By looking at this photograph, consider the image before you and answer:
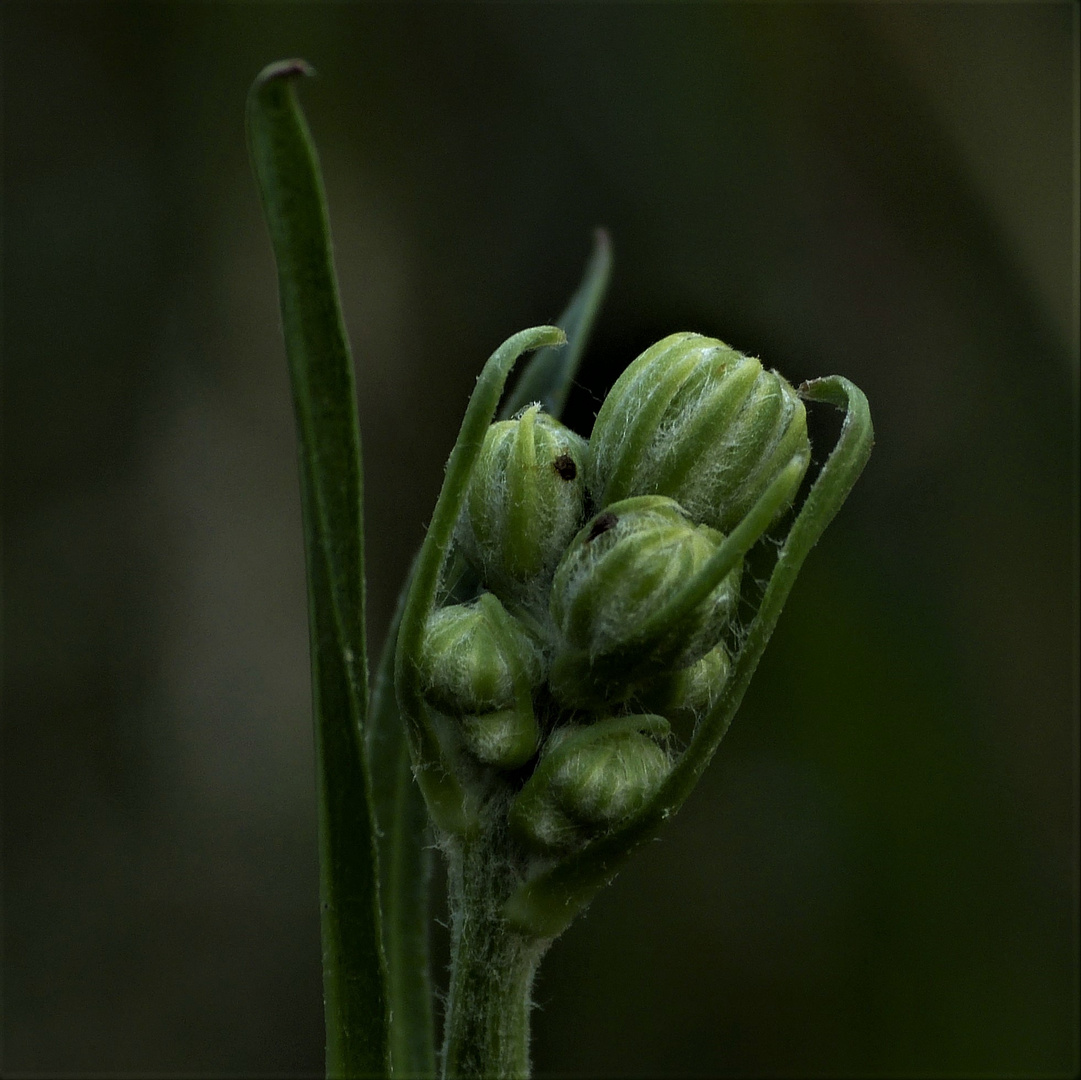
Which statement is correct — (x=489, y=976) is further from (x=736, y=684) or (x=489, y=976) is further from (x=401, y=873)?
(x=736, y=684)

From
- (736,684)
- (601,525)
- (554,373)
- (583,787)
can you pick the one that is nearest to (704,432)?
(601,525)

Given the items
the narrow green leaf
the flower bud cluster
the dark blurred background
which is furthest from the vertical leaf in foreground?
the dark blurred background

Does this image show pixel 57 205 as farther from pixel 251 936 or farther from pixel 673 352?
pixel 673 352

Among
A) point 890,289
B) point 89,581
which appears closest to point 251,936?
point 89,581

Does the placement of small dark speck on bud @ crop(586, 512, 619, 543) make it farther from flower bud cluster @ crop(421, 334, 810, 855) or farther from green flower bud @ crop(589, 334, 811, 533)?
green flower bud @ crop(589, 334, 811, 533)

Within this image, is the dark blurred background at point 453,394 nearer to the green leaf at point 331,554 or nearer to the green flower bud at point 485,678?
the green flower bud at point 485,678

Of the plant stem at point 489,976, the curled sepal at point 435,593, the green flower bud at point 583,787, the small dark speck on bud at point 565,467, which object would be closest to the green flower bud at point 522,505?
the small dark speck on bud at point 565,467
